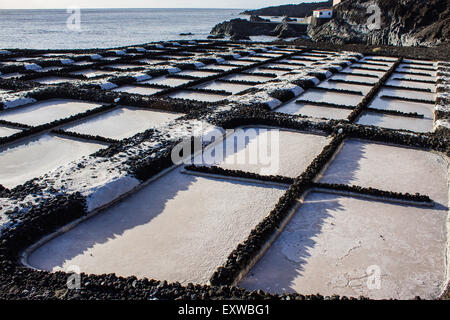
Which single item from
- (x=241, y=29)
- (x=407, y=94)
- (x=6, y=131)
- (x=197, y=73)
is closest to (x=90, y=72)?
(x=197, y=73)

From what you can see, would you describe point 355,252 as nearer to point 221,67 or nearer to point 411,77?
point 411,77

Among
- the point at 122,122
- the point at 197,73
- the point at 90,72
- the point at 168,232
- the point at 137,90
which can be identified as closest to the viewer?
the point at 168,232

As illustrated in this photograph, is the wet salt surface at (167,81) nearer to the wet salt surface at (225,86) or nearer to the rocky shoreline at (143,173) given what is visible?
the rocky shoreline at (143,173)

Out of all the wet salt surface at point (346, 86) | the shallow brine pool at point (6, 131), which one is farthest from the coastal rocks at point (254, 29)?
the shallow brine pool at point (6, 131)

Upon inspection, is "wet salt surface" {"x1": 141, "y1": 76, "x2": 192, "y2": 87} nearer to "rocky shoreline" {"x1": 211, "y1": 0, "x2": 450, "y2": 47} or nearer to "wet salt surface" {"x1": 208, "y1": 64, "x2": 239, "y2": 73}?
"wet salt surface" {"x1": 208, "y1": 64, "x2": 239, "y2": 73}

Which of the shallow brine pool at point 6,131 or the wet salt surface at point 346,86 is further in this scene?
the wet salt surface at point 346,86
